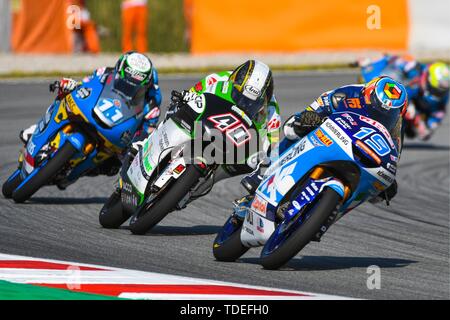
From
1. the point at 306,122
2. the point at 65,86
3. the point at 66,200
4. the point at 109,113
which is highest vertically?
the point at 306,122

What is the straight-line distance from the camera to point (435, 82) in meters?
16.2

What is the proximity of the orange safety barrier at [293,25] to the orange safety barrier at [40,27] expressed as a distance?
2.75 meters

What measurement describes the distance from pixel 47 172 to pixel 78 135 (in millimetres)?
439

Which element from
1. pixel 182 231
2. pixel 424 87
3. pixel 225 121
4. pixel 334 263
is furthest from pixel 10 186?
pixel 424 87

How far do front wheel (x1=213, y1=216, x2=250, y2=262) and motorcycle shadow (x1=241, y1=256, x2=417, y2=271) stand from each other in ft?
0.54

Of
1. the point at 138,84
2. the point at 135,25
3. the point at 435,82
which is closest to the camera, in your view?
the point at 138,84

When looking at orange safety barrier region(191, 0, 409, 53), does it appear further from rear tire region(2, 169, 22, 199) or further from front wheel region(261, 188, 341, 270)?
front wheel region(261, 188, 341, 270)

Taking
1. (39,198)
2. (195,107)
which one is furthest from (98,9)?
(195,107)

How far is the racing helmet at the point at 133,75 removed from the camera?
1020 cm

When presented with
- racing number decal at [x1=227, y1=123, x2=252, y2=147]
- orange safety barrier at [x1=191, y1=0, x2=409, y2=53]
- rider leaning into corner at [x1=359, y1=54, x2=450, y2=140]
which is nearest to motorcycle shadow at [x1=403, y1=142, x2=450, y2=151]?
rider leaning into corner at [x1=359, y1=54, x2=450, y2=140]

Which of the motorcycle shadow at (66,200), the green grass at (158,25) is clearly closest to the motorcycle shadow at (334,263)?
the motorcycle shadow at (66,200)

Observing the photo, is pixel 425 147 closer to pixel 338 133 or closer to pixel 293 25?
pixel 293 25

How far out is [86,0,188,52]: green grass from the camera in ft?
82.3

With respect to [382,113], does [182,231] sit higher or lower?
lower
